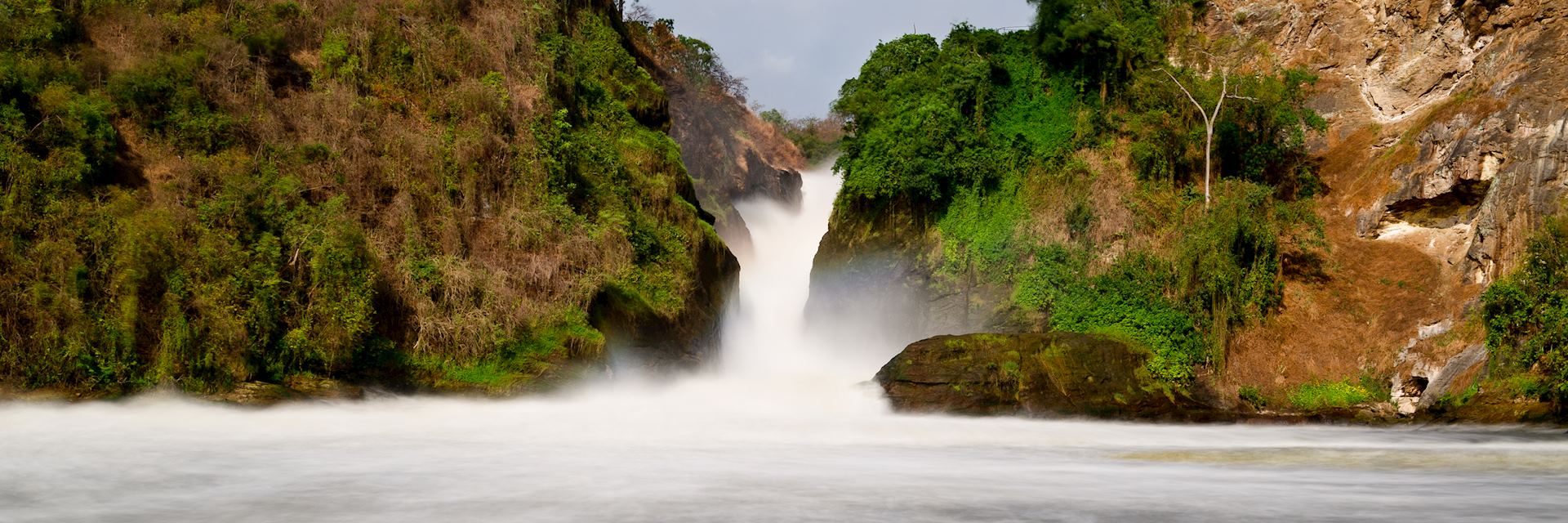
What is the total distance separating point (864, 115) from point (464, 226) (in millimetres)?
15126

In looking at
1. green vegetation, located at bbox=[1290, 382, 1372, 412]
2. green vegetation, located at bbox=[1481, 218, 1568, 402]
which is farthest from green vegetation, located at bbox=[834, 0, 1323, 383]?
green vegetation, located at bbox=[1481, 218, 1568, 402]

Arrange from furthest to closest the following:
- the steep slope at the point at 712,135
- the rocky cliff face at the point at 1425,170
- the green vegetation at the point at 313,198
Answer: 1. the steep slope at the point at 712,135
2. the rocky cliff face at the point at 1425,170
3. the green vegetation at the point at 313,198

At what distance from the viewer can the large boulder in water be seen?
2227 cm

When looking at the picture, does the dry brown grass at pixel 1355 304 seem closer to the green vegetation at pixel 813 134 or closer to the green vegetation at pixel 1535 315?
the green vegetation at pixel 1535 315

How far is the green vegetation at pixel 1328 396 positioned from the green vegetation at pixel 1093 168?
1.93 metres

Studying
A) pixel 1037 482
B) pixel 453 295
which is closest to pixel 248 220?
A: pixel 453 295

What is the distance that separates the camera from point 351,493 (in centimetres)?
946

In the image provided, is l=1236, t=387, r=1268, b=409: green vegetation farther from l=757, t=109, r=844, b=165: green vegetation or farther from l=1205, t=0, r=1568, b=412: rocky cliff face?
l=757, t=109, r=844, b=165: green vegetation

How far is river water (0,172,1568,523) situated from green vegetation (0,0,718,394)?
4.27ft

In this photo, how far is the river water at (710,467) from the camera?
858 centimetres

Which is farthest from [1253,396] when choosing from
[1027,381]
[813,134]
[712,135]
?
[813,134]

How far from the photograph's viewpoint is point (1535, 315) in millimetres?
19281

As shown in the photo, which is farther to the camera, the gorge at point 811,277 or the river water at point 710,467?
the gorge at point 811,277

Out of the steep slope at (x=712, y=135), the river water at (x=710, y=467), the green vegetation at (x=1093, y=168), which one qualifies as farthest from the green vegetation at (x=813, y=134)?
the river water at (x=710, y=467)
